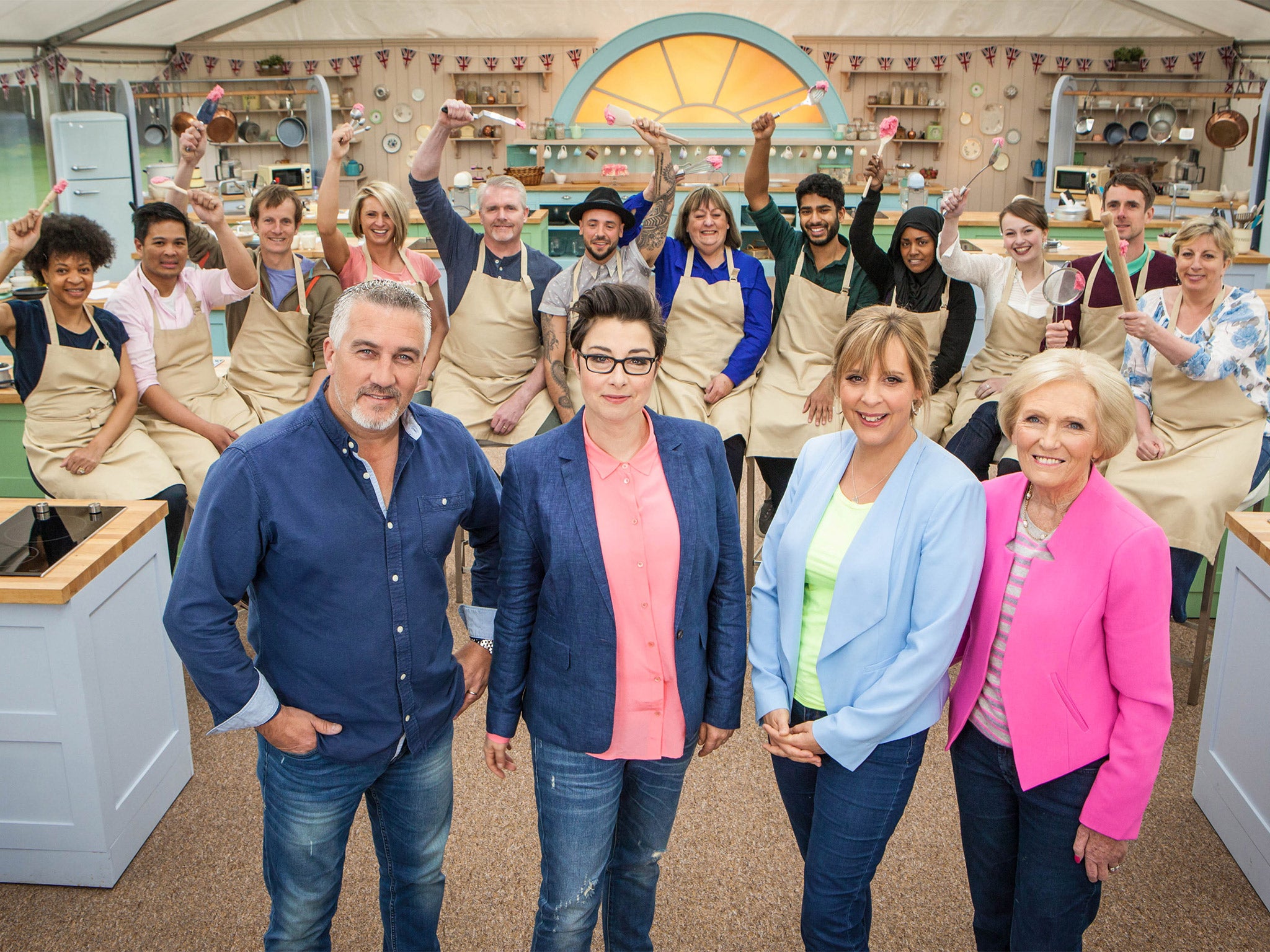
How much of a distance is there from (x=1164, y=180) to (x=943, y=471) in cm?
976

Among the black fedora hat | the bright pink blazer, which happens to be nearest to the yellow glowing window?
the black fedora hat

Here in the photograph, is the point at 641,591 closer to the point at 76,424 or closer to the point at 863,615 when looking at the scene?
the point at 863,615

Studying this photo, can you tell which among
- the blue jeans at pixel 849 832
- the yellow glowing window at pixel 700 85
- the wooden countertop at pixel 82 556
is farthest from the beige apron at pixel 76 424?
the yellow glowing window at pixel 700 85

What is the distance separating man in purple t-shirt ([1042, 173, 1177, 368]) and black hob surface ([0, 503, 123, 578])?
295 cm

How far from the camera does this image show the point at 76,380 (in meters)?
3.18

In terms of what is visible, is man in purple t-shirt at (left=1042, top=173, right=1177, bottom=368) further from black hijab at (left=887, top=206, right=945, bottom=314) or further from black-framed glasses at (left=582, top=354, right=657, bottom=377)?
black-framed glasses at (left=582, top=354, right=657, bottom=377)

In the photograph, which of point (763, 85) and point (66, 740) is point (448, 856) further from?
point (763, 85)

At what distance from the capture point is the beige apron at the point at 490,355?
3.59m

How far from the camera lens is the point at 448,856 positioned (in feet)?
8.21

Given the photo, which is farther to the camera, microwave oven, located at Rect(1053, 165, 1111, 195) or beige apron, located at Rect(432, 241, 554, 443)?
microwave oven, located at Rect(1053, 165, 1111, 195)

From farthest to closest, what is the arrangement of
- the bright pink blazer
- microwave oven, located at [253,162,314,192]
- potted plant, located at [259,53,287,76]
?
potted plant, located at [259,53,287,76] < microwave oven, located at [253,162,314,192] < the bright pink blazer

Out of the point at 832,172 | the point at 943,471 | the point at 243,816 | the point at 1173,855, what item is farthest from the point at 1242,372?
the point at 832,172

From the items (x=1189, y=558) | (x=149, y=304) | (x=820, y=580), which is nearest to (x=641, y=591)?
(x=820, y=580)

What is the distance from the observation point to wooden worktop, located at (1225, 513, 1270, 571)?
7.93 feet
